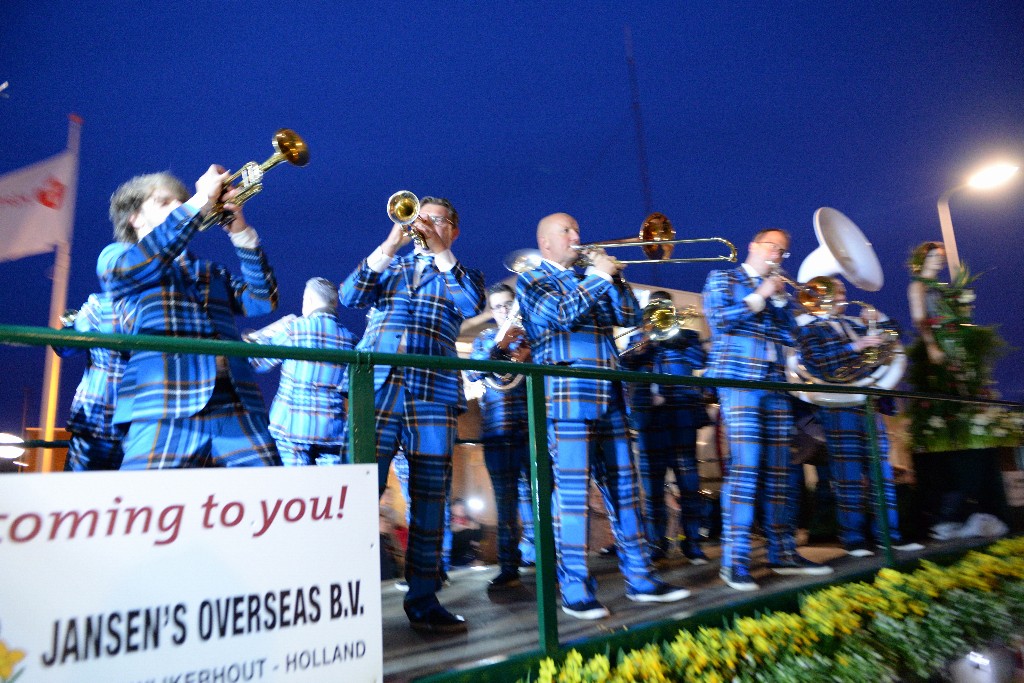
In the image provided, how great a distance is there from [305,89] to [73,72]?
11.5 meters

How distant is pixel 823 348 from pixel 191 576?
4926 mm

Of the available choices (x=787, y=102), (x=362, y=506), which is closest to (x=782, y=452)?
(x=362, y=506)

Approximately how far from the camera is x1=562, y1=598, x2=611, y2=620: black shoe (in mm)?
3000

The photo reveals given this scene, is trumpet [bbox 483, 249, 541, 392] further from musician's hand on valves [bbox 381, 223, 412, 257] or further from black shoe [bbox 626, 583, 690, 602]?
black shoe [bbox 626, 583, 690, 602]

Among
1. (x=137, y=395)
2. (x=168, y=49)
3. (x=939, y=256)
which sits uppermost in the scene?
(x=168, y=49)

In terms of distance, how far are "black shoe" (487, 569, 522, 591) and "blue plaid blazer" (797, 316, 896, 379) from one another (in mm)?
2989

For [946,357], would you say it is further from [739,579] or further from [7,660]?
[7,660]

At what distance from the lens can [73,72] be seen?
103 ft

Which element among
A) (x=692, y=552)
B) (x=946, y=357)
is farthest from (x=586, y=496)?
(x=946, y=357)

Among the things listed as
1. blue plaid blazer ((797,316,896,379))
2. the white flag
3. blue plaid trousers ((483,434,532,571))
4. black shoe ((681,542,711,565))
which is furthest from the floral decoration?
the white flag

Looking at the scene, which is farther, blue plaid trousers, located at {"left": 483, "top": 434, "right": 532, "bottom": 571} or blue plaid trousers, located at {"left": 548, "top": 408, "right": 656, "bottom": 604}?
blue plaid trousers, located at {"left": 483, "top": 434, "right": 532, "bottom": 571}

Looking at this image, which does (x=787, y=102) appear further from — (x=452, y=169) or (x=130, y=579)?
(x=130, y=579)

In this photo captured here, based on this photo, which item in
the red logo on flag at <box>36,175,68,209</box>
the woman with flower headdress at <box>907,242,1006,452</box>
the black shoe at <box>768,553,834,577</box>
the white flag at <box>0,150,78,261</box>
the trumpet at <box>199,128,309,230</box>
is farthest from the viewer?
the red logo on flag at <box>36,175,68,209</box>

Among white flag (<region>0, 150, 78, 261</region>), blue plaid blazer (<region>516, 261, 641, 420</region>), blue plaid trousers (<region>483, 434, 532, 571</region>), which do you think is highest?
white flag (<region>0, 150, 78, 261</region>)
